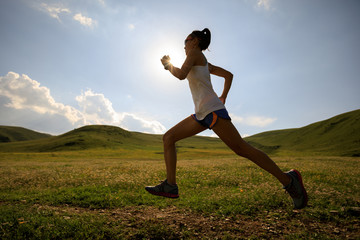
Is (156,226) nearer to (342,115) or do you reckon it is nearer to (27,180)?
(27,180)

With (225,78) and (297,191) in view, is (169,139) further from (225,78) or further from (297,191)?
(297,191)

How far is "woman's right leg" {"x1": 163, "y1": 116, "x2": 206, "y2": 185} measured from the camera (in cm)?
523

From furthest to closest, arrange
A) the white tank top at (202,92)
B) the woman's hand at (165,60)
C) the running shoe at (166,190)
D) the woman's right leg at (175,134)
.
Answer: the running shoe at (166,190) → the woman's right leg at (175,134) → the woman's hand at (165,60) → the white tank top at (202,92)

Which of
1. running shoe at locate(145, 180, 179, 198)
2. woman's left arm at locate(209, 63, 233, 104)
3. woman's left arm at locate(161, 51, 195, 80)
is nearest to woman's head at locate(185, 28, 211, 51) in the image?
woman's left arm at locate(161, 51, 195, 80)

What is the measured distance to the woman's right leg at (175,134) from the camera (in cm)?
523

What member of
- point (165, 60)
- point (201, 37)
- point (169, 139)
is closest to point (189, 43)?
point (201, 37)

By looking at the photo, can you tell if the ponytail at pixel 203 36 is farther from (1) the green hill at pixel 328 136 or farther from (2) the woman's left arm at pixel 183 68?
(1) the green hill at pixel 328 136

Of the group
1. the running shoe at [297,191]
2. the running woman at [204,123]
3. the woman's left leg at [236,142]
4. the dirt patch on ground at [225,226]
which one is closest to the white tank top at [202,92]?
the running woman at [204,123]

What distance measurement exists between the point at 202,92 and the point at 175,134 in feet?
4.07

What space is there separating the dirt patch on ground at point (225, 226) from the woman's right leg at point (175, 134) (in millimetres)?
1182

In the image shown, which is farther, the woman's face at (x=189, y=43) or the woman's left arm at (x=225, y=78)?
the woman's left arm at (x=225, y=78)

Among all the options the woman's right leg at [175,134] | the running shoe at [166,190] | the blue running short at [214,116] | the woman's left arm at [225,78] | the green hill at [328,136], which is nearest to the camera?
→ the blue running short at [214,116]

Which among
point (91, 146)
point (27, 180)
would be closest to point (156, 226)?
point (27, 180)

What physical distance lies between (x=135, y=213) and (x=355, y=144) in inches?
4275
